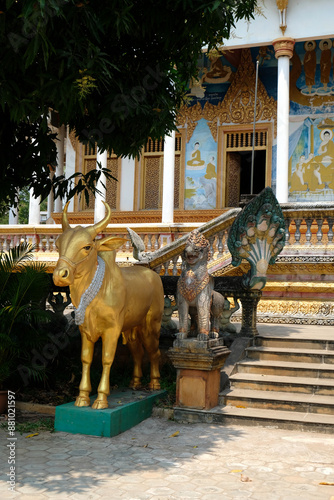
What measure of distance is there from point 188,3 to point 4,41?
1.46 meters

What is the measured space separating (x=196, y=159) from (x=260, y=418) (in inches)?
497

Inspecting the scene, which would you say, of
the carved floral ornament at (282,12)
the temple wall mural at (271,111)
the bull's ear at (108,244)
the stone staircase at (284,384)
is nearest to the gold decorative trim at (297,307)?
the stone staircase at (284,384)

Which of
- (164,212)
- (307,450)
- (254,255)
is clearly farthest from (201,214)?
(307,450)

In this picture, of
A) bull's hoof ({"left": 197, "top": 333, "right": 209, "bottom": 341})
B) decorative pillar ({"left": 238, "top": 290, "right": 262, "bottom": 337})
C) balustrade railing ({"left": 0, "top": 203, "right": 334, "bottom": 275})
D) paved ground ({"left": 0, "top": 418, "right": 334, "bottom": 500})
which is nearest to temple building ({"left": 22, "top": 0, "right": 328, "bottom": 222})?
balustrade railing ({"left": 0, "top": 203, "right": 334, "bottom": 275})

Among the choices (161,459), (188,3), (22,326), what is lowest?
(161,459)

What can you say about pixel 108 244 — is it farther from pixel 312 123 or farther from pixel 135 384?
pixel 312 123

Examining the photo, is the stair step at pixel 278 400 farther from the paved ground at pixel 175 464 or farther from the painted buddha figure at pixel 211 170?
the painted buddha figure at pixel 211 170

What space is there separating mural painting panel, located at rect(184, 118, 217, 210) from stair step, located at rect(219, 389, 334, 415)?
11322 mm

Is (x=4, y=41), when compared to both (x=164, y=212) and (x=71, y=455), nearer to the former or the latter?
(x=71, y=455)

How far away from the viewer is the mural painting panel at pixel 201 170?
1694cm

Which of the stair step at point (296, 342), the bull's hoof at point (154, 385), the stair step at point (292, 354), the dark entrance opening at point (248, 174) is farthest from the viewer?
the dark entrance opening at point (248, 174)

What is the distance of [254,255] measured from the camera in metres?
6.70

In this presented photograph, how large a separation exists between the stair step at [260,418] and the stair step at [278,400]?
0.06m

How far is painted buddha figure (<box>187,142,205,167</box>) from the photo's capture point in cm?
1716
